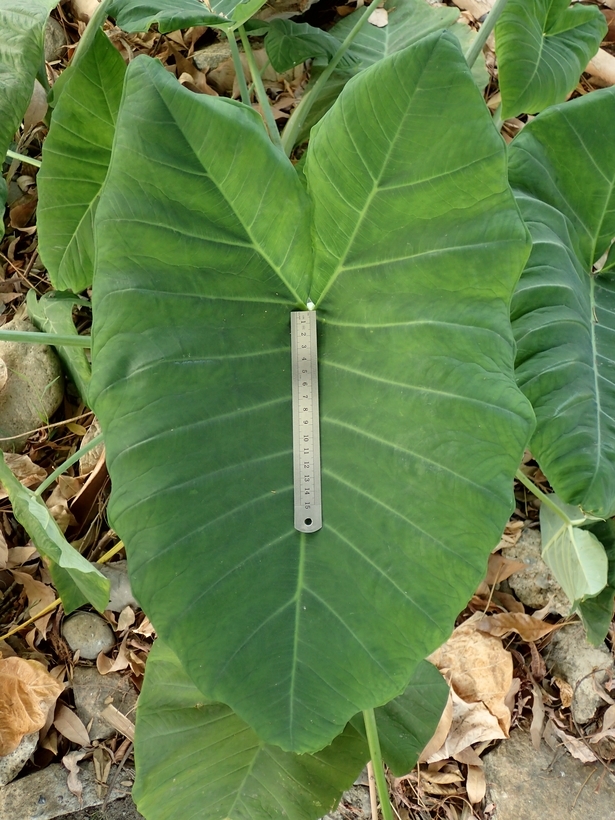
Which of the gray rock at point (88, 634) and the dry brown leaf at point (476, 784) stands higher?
the gray rock at point (88, 634)

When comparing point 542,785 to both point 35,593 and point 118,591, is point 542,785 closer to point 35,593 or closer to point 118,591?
point 118,591

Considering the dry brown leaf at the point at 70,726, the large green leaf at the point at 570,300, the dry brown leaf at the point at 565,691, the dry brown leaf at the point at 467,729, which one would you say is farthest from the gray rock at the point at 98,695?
the large green leaf at the point at 570,300

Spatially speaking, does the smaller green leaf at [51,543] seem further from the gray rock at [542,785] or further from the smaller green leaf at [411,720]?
the gray rock at [542,785]

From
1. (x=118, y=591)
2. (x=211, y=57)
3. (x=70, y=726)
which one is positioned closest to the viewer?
(x=70, y=726)

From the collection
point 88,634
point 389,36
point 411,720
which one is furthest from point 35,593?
point 389,36

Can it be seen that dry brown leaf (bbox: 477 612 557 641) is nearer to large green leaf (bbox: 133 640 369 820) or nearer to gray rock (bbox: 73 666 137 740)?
large green leaf (bbox: 133 640 369 820)

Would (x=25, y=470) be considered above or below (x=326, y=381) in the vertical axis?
below

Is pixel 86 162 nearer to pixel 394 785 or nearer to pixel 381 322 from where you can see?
pixel 381 322

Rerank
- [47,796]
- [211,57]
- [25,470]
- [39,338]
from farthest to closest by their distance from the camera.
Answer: [211,57]
[25,470]
[47,796]
[39,338]
